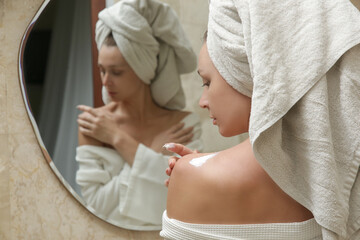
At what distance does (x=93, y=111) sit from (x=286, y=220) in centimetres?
77

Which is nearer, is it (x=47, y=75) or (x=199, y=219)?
(x=199, y=219)

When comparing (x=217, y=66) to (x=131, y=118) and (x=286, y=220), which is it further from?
(x=131, y=118)

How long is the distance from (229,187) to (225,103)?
13 cm

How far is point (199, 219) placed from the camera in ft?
2.11

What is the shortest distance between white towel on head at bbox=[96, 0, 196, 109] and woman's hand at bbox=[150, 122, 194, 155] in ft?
0.23

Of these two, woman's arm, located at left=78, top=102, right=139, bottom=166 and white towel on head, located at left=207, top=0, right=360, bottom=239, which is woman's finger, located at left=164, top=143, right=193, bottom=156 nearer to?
white towel on head, located at left=207, top=0, right=360, bottom=239

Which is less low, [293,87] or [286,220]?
[293,87]

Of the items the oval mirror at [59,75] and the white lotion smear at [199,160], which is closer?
the white lotion smear at [199,160]

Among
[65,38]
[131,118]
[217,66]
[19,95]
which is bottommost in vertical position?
[131,118]

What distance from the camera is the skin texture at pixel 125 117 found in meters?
1.26

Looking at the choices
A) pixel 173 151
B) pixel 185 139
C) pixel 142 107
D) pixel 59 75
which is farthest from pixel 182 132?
pixel 173 151

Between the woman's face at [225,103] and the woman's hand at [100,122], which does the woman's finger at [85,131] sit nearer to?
the woman's hand at [100,122]

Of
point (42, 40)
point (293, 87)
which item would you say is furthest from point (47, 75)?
point (293, 87)

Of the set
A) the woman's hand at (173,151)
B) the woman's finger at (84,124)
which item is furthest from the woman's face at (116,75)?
the woman's hand at (173,151)
